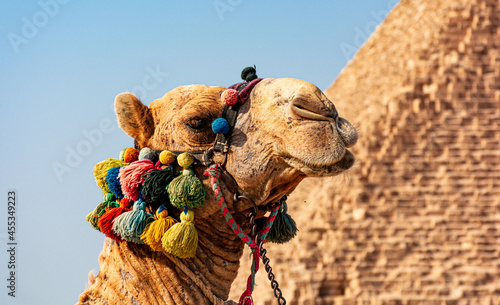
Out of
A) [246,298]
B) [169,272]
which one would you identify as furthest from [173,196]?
[246,298]

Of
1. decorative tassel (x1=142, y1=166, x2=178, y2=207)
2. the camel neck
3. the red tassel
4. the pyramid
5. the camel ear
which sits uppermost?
the camel ear

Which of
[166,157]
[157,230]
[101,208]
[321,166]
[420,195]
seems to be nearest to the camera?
[321,166]

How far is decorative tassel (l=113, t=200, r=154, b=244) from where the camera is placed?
336 centimetres

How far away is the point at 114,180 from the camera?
3.53m

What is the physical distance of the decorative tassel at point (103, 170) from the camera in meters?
3.61

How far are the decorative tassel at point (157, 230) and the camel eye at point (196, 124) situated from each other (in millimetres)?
335

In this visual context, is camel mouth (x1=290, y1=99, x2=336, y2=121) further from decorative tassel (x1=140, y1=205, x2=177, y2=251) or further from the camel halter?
decorative tassel (x1=140, y1=205, x2=177, y2=251)

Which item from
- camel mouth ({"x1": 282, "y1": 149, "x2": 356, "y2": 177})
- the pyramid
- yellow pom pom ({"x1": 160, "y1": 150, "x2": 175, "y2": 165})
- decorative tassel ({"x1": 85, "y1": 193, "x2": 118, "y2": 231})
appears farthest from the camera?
the pyramid

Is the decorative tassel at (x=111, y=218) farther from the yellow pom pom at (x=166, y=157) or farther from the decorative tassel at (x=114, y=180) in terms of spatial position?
the yellow pom pom at (x=166, y=157)

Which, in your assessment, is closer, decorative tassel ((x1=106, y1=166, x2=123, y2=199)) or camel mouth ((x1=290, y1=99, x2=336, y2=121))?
camel mouth ((x1=290, y1=99, x2=336, y2=121))

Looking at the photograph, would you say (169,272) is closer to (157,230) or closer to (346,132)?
(157,230)

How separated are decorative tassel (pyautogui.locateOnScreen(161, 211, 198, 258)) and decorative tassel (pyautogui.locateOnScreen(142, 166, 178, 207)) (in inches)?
5.0

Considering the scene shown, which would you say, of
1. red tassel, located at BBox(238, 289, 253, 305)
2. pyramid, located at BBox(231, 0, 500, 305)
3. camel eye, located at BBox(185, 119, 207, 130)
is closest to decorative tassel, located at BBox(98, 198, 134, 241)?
camel eye, located at BBox(185, 119, 207, 130)

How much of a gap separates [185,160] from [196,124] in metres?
Answer: 0.16
